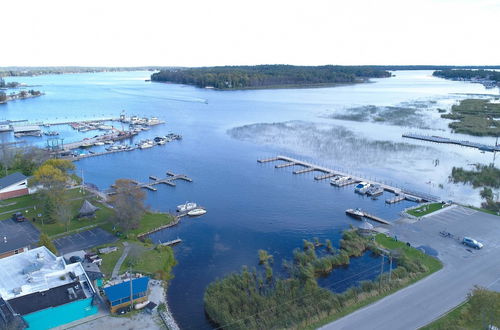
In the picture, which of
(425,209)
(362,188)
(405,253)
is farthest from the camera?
(362,188)

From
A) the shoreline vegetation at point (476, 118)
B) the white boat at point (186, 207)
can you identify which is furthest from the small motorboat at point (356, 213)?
the shoreline vegetation at point (476, 118)

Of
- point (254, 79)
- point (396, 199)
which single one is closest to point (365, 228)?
point (396, 199)

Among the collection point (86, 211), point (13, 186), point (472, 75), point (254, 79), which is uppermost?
point (472, 75)

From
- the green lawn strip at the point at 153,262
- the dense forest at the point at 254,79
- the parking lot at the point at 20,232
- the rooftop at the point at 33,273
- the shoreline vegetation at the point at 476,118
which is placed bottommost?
the green lawn strip at the point at 153,262

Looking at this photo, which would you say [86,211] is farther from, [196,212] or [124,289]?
[124,289]

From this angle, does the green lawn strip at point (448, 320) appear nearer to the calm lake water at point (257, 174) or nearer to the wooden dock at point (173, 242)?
the calm lake water at point (257, 174)

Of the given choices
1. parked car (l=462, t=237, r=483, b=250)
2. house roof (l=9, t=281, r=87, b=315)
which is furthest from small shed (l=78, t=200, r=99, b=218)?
parked car (l=462, t=237, r=483, b=250)

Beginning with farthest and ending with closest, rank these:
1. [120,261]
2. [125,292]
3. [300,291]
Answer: [120,261] → [300,291] → [125,292]
